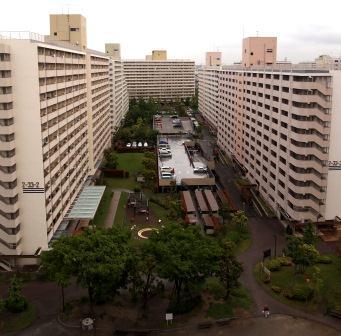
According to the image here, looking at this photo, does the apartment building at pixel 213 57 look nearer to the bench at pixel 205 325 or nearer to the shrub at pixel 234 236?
the shrub at pixel 234 236

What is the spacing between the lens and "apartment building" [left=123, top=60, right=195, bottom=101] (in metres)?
183

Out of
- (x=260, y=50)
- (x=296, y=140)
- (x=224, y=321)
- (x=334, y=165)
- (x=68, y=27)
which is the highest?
(x=68, y=27)

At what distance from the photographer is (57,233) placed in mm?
45219

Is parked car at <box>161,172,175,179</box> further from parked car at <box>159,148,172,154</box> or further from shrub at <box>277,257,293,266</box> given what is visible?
shrub at <box>277,257,293,266</box>

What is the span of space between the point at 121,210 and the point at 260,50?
43.7 meters

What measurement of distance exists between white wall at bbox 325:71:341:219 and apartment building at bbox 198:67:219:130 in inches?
2549

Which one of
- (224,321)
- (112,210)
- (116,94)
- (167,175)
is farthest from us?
(116,94)

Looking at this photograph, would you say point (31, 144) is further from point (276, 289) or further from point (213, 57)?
point (213, 57)

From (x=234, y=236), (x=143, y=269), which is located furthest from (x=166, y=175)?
(x=143, y=269)

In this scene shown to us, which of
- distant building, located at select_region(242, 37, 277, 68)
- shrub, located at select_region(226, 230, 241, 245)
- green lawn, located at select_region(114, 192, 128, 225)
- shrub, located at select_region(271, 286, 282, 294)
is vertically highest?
distant building, located at select_region(242, 37, 277, 68)

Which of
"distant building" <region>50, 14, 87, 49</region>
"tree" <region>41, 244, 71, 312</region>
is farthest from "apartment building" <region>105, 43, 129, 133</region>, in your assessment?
"tree" <region>41, 244, 71, 312</region>

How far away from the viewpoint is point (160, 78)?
186 m

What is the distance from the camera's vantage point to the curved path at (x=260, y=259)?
35.4m

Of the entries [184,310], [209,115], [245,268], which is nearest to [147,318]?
[184,310]
